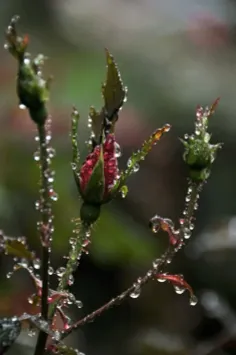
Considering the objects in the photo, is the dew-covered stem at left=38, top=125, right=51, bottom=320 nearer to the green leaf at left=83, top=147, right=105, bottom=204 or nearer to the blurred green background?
the green leaf at left=83, top=147, right=105, bottom=204

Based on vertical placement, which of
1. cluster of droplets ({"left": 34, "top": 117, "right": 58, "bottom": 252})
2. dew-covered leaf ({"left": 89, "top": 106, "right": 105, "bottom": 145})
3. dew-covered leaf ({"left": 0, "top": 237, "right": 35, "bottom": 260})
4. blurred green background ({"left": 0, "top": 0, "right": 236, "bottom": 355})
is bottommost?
dew-covered leaf ({"left": 0, "top": 237, "right": 35, "bottom": 260})

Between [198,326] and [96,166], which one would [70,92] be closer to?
[198,326]

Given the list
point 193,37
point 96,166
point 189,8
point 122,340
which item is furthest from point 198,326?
point 189,8

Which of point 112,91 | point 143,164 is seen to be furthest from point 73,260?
point 143,164

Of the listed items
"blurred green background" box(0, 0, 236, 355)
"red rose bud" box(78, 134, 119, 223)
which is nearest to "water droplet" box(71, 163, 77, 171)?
"red rose bud" box(78, 134, 119, 223)

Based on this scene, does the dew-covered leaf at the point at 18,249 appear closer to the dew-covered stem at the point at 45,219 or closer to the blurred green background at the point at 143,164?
the dew-covered stem at the point at 45,219

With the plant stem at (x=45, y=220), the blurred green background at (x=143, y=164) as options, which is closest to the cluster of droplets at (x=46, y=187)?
the plant stem at (x=45, y=220)

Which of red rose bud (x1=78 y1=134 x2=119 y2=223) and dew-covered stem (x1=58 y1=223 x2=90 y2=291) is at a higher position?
red rose bud (x1=78 y1=134 x2=119 y2=223)
